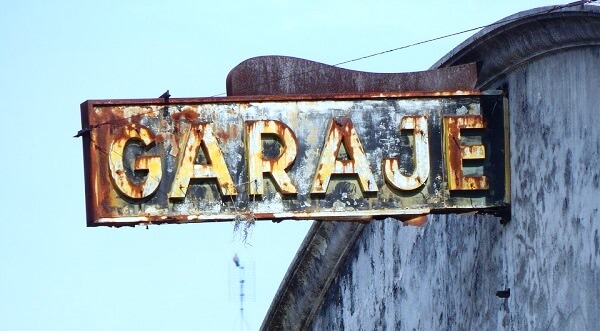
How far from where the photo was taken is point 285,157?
1235cm

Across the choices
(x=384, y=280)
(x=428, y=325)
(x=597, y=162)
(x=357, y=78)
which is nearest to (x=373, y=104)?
(x=357, y=78)

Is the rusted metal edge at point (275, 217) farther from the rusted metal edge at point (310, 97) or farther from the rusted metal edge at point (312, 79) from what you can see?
the rusted metal edge at point (312, 79)

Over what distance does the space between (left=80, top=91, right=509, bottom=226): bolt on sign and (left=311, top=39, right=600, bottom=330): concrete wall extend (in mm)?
397

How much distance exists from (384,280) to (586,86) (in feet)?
16.0

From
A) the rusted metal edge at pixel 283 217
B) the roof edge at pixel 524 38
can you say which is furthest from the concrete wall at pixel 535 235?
the rusted metal edge at pixel 283 217

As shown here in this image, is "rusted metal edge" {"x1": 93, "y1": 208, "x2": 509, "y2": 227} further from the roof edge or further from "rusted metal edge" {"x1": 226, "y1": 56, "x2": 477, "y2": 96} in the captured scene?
the roof edge

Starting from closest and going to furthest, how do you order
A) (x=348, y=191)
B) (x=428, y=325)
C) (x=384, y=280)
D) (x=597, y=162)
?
(x=597, y=162) → (x=348, y=191) → (x=428, y=325) → (x=384, y=280)

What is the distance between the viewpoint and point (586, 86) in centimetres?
1161

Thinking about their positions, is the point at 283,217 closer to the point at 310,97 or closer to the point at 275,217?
the point at 275,217

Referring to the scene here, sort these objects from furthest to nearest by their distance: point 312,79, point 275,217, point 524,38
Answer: point 312,79 < point 524,38 < point 275,217

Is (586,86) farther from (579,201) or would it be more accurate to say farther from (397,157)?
(397,157)

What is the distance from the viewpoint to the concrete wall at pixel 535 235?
37.9 ft

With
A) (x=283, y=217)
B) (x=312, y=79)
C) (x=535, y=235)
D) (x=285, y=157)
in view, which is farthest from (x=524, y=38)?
(x=283, y=217)

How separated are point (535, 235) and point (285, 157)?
6.36ft
